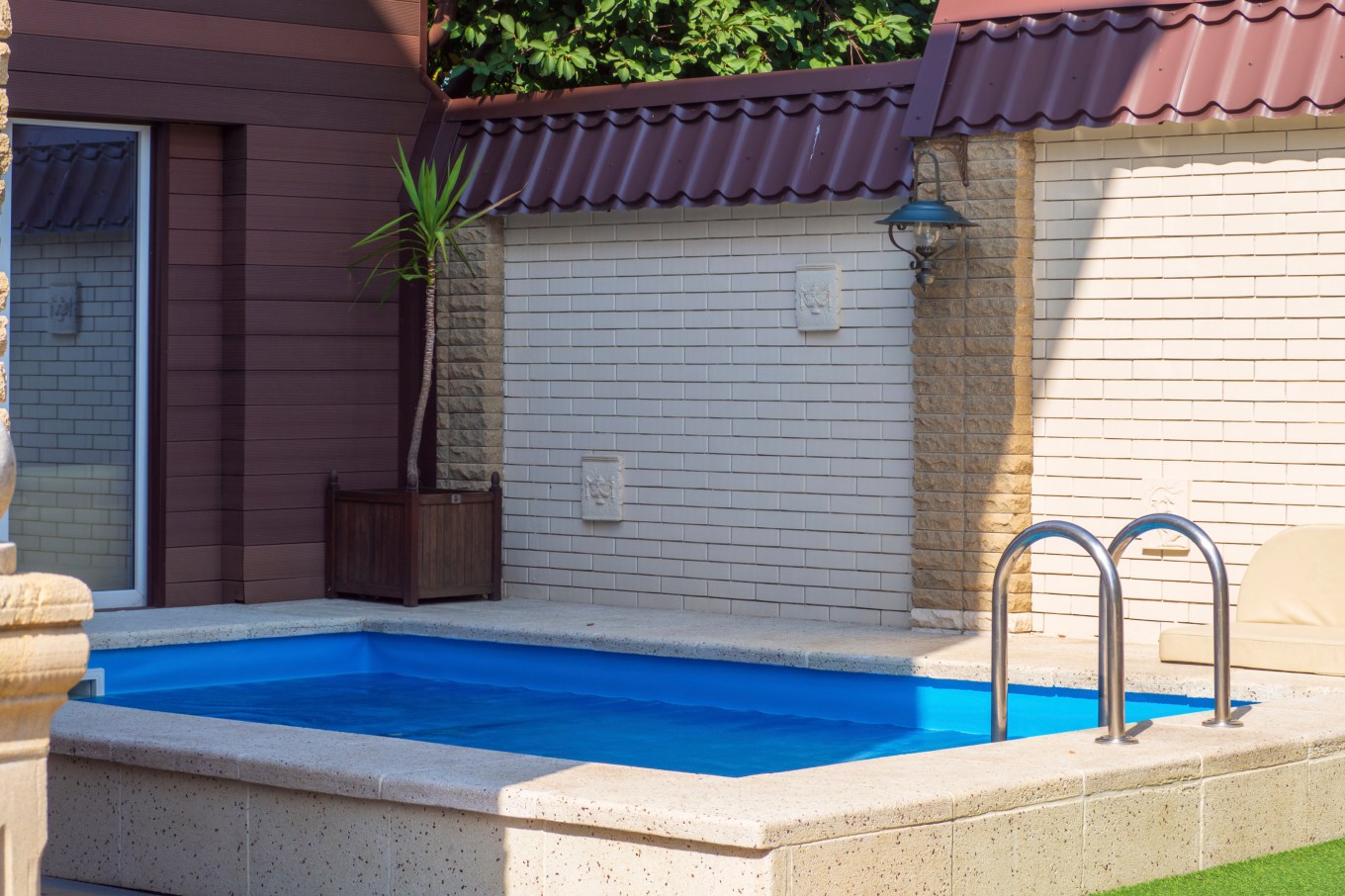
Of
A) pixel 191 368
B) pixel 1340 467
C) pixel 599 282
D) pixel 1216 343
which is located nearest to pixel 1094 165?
pixel 1216 343

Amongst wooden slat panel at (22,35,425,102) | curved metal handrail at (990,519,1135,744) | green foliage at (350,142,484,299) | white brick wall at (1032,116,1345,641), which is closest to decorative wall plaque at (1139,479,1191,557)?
white brick wall at (1032,116,1345,641)

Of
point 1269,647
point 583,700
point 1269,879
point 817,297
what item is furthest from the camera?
point 817,297

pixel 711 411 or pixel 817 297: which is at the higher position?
pixel 817 297

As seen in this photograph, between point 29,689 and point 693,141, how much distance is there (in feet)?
20.3

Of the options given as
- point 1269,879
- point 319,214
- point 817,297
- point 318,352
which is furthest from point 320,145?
point 1269,879

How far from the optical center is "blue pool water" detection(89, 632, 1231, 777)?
6.55 metres

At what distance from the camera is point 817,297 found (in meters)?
8.36

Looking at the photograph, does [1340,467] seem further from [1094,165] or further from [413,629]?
[413,629]

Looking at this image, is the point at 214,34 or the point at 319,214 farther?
the point at 319,214

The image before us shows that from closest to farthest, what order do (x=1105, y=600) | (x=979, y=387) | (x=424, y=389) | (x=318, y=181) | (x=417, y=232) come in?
(x=1105, y=600) → (x=979, y=387) → (x=424, y=389) → (x=417, y=232) → (x=318, y=181)

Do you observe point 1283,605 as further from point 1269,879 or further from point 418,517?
point 418,517

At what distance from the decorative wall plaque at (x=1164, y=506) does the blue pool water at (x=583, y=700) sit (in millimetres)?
1143

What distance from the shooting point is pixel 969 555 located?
781cm

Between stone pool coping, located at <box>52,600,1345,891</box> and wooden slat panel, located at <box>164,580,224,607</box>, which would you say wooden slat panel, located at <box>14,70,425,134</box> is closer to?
wooden slat panel, located at <box>164,580,224,607</box>
